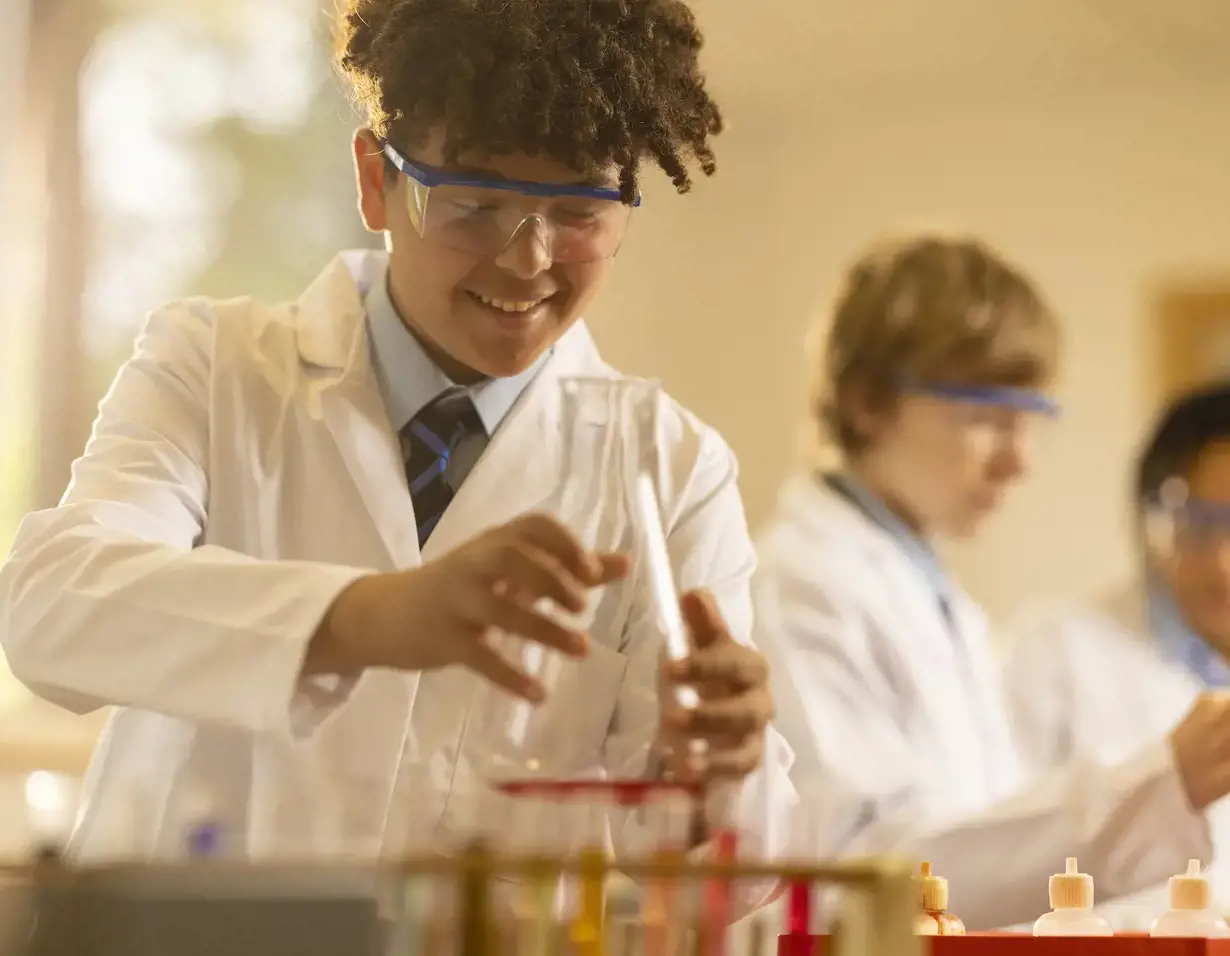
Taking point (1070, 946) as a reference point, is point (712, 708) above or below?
above

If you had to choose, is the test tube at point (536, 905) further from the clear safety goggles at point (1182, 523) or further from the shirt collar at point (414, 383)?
the clear safety goggles at point (1182, 523)

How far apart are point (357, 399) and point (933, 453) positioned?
629mm

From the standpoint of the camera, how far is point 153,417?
0.84 metres

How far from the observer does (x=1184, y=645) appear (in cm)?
154

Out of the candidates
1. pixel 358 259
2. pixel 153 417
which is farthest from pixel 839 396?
pixel 153 417

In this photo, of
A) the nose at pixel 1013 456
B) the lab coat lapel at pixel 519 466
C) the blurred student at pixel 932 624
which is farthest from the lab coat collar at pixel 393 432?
the nose at pixel 1013 456

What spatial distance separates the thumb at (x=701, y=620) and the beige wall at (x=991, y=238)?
0.67ft

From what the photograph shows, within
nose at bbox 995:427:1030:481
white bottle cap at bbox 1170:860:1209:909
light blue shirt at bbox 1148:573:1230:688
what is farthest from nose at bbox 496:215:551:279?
light blue shirt at bbox 1148:573:1230:688

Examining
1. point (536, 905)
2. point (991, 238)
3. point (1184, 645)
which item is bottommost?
point (536, 905)

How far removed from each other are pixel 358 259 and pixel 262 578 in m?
0.25

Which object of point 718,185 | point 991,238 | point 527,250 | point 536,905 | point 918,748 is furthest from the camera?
point 991,238

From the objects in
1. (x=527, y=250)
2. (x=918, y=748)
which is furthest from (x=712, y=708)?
(x=918, y=748)

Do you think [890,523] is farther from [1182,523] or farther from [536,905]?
[536,905]

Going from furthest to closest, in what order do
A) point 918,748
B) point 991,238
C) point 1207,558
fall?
point 991,238, point 1207,558, point 918,748
